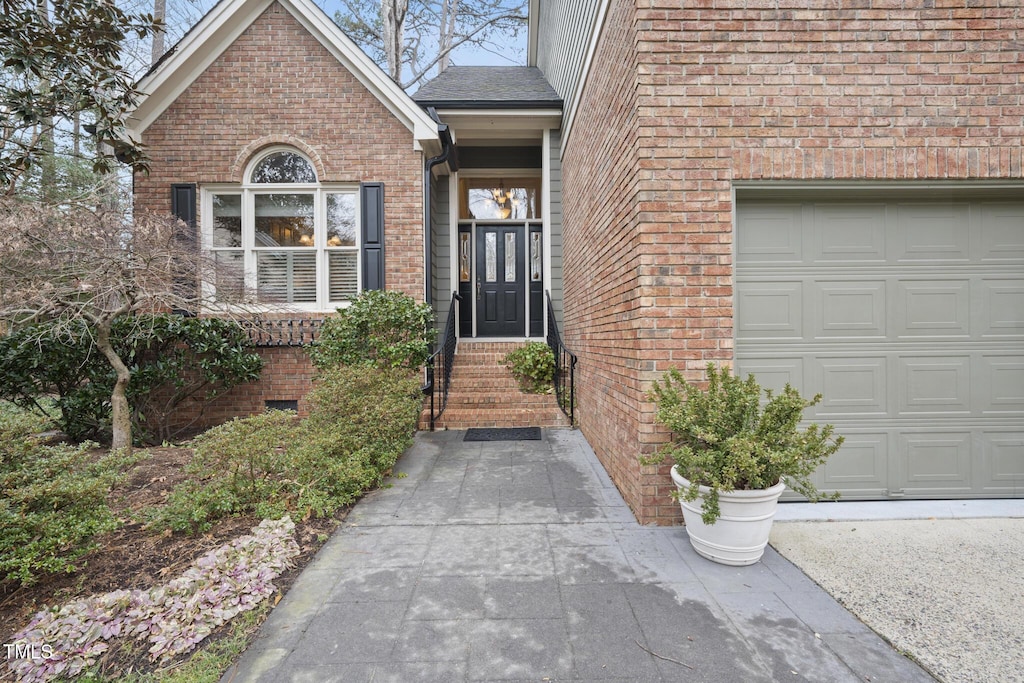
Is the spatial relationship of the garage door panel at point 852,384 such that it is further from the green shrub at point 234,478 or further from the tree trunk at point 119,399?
the tree trunk at point 119,399

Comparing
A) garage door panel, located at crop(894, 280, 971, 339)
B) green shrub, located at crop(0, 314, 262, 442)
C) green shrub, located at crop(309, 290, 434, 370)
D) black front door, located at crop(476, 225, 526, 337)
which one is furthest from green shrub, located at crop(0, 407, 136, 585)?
black front door, located at crop(476, 225, 526, 337)

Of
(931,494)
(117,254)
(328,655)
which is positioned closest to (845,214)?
(931,494)

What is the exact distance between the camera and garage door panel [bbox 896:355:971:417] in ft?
10.2

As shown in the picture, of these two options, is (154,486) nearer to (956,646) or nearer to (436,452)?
(436,452)

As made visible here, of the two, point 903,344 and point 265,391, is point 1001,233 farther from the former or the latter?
point 265,391

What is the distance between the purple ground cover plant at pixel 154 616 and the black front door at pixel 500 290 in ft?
18.7

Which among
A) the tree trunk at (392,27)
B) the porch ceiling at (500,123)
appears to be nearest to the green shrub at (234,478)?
the porch ceiling at (500,123)

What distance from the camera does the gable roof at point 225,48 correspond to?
5996 millimetres

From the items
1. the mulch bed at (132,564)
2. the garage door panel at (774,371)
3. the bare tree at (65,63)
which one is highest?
the bare tree at (65,63)

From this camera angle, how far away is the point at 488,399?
6074mm

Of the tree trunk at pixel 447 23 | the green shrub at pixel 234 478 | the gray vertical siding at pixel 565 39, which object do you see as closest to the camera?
the green shrub at pixel 234 478

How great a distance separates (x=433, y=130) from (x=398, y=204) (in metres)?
1.15

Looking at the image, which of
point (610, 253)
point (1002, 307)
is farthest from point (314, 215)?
point (1002, 307)

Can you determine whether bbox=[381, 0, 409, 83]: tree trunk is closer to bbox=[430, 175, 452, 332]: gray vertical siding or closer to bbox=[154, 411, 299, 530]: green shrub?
bbox=[430, 175, 452, 332]: gray vertical siding
